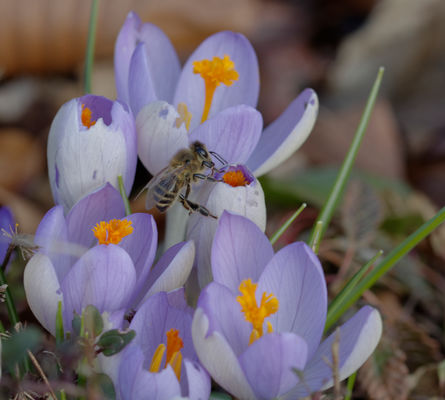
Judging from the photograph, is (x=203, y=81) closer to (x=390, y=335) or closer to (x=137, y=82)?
(x=137, y=82)

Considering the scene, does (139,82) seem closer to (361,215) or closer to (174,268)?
(174,268)

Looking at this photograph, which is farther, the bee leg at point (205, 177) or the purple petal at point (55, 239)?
the bee leg at point (205, 177)

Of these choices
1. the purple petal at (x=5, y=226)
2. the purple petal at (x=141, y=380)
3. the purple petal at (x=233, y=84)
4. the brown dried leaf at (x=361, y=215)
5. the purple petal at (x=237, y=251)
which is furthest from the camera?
the brown dried leaf at (x=361, y=215)

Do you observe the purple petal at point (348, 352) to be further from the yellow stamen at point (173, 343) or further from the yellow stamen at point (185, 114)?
the yellow stamen at point (185, 114)

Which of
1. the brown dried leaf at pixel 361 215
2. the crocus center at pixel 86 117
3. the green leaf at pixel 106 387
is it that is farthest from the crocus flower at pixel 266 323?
the brown dried leaf at pixel 361 215

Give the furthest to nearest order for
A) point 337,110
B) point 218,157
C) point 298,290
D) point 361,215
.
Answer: point 337,110
point 361,215
point 218,157
point 298,290

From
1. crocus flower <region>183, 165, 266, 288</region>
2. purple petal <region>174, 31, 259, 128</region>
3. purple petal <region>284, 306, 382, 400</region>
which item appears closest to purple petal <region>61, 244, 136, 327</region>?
crocus flower <region>183, 165, 266, 288</region>

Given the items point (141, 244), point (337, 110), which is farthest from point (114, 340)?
point (337, 110)
